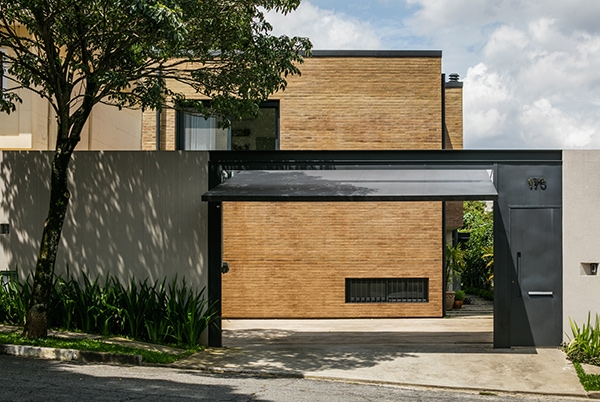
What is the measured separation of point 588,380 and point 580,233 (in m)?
3.49

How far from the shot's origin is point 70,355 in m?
11.7

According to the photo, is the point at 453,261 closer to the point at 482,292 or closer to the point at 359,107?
the point at 482,292

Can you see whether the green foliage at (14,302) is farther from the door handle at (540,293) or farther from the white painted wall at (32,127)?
the door handle at (540,293)

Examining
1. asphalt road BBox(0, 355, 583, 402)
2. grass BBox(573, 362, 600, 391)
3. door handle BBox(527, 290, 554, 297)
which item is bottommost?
grass BBox(573, 362, 600, 391)

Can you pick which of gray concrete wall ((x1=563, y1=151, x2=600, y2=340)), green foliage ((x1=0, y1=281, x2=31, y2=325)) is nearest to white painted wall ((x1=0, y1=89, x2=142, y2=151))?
green foliage ((x1=0, y1=281, x2=31, y2=325))

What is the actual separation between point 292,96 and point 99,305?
8.56m

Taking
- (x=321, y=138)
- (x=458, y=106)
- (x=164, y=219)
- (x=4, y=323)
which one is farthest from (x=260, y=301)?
(x=458, y=106)

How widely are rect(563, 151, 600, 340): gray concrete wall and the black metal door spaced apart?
0.47 ft

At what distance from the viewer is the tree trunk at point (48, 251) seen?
1259cm

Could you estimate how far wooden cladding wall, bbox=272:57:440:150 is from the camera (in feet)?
66.3

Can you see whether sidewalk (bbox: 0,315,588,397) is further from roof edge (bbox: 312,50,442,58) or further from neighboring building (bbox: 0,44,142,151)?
roof edge (bbox: 312,50,442,58)

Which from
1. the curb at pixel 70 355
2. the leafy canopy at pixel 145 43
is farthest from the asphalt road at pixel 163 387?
the leafy canopy at pixel 145 43

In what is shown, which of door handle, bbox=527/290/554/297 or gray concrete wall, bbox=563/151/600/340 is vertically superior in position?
gray concrete wall, bbox=563/151/600/340

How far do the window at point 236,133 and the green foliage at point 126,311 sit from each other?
22.4ft
